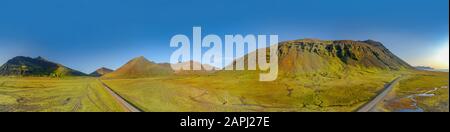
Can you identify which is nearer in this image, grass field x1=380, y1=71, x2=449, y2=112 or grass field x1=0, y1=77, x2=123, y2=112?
grass field x1=0, y1=77, x2=123, y2=112

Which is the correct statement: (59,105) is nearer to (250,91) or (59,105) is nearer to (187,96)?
(187,96)

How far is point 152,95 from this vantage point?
20.9m

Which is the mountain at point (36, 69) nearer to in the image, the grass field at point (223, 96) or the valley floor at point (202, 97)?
the valley floor at point (202, 97)

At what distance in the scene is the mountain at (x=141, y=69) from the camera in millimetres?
19536

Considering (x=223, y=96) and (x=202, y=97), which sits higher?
(x=223, y=96)

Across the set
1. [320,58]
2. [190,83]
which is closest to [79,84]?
[190,83]

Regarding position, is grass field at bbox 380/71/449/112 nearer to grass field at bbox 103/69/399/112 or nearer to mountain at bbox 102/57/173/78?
grass field at bbox 103/69/399/112

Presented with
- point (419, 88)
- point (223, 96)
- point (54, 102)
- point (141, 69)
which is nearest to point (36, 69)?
point (54, 102)

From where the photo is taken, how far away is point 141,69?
2373cm

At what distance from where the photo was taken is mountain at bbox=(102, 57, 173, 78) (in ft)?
64.1

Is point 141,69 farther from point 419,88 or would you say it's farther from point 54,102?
point 419,88

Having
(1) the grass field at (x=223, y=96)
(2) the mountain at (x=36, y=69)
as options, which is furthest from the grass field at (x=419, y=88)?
(2) the mountain at (x=36, y=69)

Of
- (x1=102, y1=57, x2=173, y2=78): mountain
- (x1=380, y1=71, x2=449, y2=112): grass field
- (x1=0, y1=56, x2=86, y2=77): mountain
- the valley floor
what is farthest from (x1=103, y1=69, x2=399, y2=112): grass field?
(x1=0, y1=56, x2=86, y2=77): mountain
